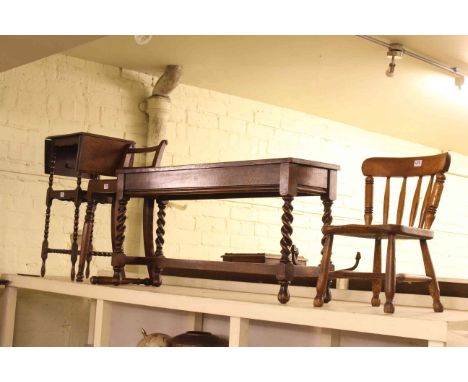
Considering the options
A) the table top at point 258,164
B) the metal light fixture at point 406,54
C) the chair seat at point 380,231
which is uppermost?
the metal light fixture at point 406,54

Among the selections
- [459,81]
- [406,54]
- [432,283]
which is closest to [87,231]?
[432,283]

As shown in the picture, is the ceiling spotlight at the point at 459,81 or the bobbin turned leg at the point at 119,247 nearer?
the bobbin turned leg at the point at 119,247

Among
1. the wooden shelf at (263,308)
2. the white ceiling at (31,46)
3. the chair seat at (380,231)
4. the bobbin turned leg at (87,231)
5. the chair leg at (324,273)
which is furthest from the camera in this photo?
the bobbin turned leg at (87,231)

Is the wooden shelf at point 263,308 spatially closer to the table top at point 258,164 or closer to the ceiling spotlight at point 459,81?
the table top at point 258,164

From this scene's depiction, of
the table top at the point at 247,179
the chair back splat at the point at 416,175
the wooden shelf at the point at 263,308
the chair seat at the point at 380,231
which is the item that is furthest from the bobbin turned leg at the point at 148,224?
the chair seat at the point at 380,231

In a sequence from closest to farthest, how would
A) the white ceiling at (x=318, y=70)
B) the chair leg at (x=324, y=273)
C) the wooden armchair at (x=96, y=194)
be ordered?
the chair leg at (x=324, y=273)
the wooden armchair at (x=96, y=194)
the white ceiling at (x=318, y=70)

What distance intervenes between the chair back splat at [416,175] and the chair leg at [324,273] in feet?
1.00

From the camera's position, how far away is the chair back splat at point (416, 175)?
355 cm

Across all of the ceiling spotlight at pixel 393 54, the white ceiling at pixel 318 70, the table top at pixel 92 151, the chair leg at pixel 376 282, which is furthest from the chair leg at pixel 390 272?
the ceiling spotlight at pixel 393 54

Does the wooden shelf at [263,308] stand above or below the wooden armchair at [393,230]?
below

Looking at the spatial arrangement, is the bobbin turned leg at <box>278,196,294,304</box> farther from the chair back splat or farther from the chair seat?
the chair back splat

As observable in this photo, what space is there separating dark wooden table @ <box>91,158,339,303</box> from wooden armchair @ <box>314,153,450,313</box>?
26 cm

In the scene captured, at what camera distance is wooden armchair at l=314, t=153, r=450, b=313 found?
334 cm
